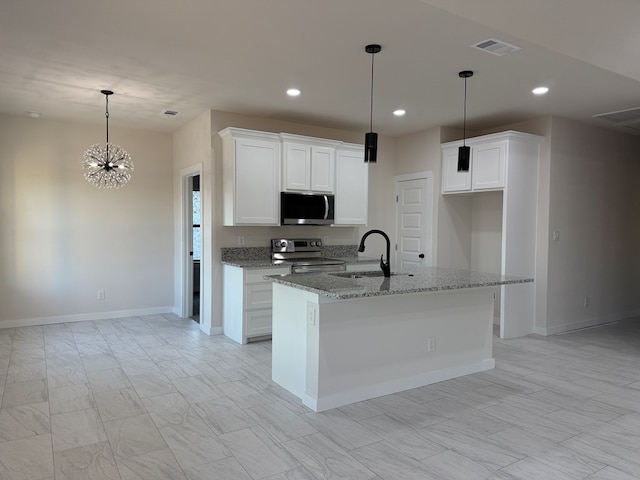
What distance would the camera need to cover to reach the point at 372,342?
3.38 meters

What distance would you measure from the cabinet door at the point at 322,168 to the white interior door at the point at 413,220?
1385 mm

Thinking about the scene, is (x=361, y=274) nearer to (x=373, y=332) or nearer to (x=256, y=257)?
(x=373, y=332)

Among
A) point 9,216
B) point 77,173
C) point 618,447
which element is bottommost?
point 618,447

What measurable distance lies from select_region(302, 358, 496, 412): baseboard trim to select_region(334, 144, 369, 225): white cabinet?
2.50 metres

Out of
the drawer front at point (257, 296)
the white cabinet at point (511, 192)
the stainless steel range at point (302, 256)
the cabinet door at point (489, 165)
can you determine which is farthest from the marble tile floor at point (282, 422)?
the cabinet door at point (489, 165)

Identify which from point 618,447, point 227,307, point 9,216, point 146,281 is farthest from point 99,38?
point 618,447

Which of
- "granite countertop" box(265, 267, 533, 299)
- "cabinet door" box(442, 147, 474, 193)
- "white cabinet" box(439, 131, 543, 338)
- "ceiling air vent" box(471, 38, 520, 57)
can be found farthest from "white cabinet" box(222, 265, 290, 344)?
"ceiling air vent" box(471, 38, 520, 57)

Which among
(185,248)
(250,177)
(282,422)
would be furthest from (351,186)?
(282,422)

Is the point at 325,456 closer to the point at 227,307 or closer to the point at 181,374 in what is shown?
the point at 181,374

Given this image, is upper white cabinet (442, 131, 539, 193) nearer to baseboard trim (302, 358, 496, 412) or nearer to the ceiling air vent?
the ceiling air vent

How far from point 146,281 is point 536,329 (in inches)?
205

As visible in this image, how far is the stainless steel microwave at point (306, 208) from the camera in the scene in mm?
5273

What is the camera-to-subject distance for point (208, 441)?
2.69 metres

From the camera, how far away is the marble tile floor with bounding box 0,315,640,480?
2416 millimetres
